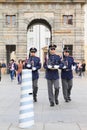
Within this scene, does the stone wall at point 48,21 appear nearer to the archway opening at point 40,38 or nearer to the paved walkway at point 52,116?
the paved walkway at point 52,116

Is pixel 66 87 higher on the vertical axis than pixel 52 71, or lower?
lower

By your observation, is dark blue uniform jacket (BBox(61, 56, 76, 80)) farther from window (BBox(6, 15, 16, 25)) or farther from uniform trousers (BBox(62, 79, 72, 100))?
window (BBox(6, 15, 16, 25))

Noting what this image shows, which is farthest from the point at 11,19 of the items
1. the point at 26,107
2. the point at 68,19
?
the point at 26,107

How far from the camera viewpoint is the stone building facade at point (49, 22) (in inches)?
1869

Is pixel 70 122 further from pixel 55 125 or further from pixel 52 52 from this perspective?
pixel 52 52

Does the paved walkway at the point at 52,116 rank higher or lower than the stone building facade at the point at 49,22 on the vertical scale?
lower

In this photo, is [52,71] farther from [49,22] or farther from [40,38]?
[40,38]

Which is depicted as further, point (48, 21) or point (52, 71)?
point (48, 21)

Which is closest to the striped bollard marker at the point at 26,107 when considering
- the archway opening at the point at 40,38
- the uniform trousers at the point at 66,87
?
the uniform trousers at the point at 66,87

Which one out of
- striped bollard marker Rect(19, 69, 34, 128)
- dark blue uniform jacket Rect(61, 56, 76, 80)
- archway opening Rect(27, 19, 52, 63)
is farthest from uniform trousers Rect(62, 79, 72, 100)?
→ archway opening Rect(27, 19, 52, 63)

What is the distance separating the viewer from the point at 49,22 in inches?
1870

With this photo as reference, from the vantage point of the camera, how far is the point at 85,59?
47812 millimetres

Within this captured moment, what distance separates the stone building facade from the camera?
47469mm

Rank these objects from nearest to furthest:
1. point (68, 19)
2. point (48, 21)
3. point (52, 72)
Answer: point (52, 72), point (48, 21), point (68, 19)
